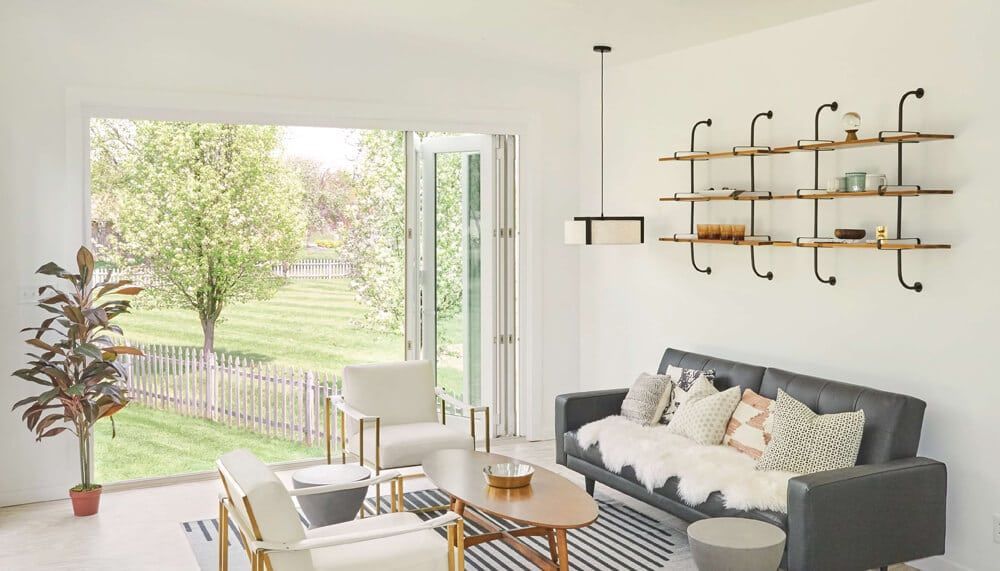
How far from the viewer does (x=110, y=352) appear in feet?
16.2

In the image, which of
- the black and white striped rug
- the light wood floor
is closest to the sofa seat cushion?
the black and white striped rug

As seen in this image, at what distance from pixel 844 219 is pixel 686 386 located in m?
1.29

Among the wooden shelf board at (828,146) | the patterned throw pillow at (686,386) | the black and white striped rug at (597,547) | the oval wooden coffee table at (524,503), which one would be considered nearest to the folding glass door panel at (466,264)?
the wooden shelf board at (828,146)

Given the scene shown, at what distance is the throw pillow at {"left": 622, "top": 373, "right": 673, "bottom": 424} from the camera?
5.17m

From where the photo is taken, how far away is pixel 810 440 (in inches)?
159

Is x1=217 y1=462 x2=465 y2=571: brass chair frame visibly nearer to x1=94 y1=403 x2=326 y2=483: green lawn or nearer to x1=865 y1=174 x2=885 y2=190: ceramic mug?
x1=865 y1=174 x2=885 y2=190: ceramic mug

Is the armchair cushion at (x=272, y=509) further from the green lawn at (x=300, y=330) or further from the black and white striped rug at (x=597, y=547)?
the green lawn at (x=300, y=330)

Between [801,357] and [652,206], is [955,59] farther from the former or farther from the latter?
[652,206]

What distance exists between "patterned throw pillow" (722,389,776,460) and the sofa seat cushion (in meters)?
0.47

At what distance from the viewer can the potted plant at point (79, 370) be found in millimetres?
4793

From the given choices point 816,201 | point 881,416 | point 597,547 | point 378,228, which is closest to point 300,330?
point 378,228

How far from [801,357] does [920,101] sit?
4.78 feet

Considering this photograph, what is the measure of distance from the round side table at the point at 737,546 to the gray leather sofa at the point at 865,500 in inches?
6.0

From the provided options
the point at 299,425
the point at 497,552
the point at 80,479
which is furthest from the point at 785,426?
the point at 299,425
